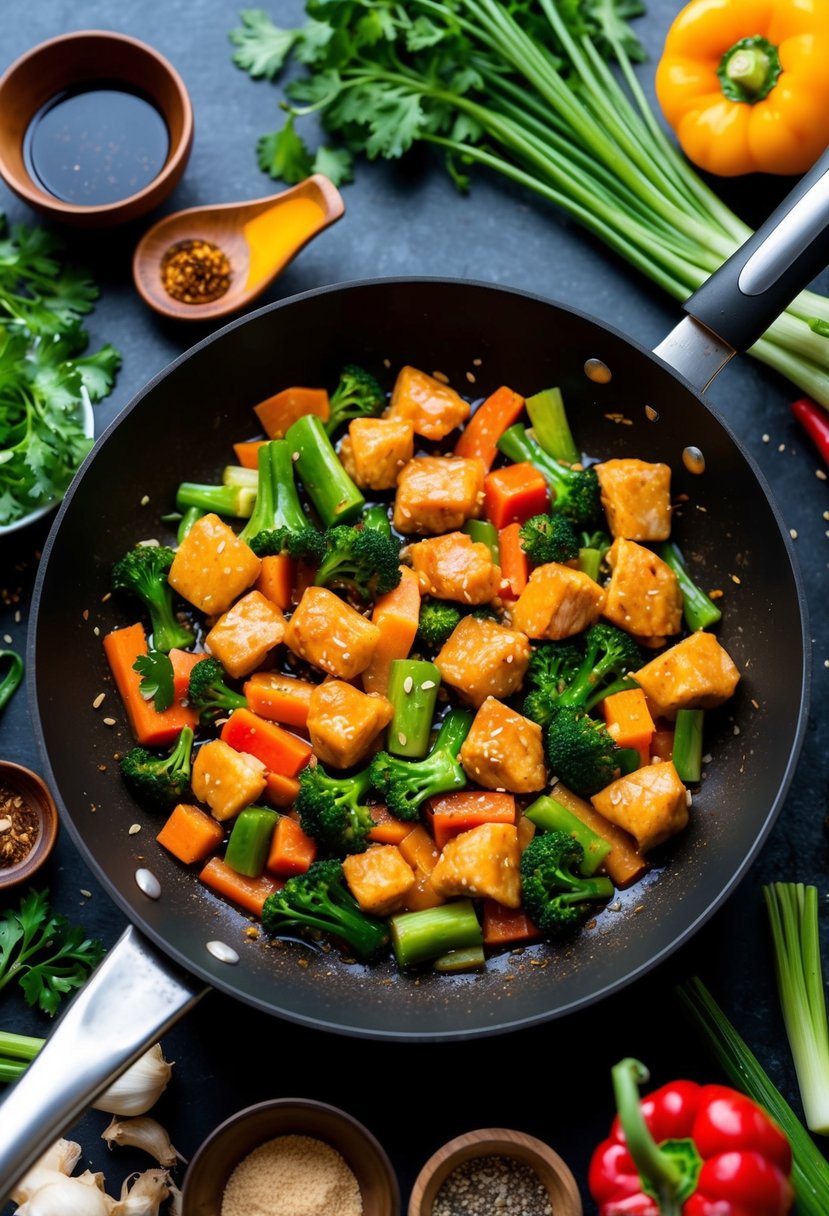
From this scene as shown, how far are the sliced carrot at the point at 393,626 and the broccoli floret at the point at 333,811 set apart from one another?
35cm

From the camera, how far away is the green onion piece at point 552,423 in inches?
165

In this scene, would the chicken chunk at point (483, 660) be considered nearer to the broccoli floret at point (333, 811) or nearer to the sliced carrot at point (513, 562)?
the sliced carrot at point (513, 562)

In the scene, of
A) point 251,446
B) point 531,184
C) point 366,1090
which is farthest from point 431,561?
point 366,1090

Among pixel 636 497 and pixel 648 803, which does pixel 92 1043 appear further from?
pixel 636 497

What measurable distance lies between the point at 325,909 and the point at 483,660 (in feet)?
→ 2.97

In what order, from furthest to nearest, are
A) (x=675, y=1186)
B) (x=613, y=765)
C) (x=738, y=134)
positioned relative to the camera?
(x=738, y=134), (x=613, y=765), (x=675, y=1186)

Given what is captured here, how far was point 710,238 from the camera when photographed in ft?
13.9

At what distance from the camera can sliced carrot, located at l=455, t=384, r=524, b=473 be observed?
165 inches

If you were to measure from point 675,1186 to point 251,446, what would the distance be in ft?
8.72

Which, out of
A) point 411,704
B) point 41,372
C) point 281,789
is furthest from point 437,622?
point 41,372

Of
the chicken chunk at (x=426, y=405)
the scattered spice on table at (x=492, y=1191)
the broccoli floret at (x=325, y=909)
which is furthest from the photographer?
the chicken chunk at (x=426, y=405)

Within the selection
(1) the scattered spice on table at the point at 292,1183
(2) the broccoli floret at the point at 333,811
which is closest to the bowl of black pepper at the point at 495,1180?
(1) the scattered spice on table at the point at 292,1183

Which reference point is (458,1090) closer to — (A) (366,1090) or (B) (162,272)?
(A) (366,1090)

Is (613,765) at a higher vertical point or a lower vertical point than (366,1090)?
higher
